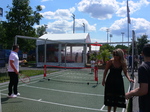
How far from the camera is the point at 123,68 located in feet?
15.9

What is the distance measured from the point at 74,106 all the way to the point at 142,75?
12.9 feet

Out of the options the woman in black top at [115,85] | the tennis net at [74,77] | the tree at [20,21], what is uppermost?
the tree at [20,21]

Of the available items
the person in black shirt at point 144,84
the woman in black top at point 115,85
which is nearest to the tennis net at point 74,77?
the woman in black top at point 115,85

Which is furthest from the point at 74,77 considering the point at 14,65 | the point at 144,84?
the point at 144,84

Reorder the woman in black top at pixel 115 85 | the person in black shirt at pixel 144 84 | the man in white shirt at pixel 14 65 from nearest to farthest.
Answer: the person in black shirt at pixel 144 84 < the woman in black top at pixel 115 85 < the man in white shirt at pixel 14 65

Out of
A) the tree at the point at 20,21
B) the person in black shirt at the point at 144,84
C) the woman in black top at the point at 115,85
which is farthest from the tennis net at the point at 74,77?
the person in black shirt at the point at 144,84

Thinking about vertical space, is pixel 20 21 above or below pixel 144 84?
above

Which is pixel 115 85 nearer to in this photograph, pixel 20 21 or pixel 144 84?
pixel 144 84

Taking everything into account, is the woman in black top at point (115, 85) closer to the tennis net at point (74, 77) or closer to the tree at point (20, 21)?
the tennis net at point (74, 77)

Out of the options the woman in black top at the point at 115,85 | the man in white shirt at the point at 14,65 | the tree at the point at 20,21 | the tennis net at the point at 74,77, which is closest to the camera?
the woman in black top at the point at 115,85

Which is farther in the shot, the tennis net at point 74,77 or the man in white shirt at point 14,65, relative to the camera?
the tennis net at point 74,77

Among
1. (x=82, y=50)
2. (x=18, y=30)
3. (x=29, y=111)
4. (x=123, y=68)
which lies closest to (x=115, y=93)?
(x=123, y=68)

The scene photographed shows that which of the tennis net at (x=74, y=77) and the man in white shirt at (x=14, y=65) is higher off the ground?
the man in white shirt at (x=14, y=65)

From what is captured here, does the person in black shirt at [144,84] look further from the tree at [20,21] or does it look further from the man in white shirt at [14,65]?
the tree at [20,21]
